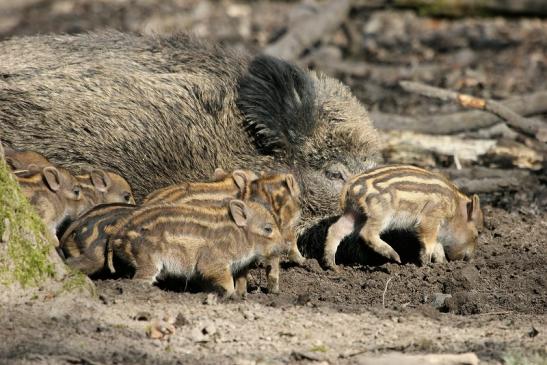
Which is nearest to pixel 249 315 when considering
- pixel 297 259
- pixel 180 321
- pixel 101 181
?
pixel 180 321

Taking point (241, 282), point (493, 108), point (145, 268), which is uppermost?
point (493, 108)

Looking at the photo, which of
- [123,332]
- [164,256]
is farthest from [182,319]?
[164,256]

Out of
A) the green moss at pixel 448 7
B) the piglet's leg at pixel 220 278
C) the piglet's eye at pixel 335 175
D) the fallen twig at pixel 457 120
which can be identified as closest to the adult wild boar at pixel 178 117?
the piglet's eye at pixel 335 175

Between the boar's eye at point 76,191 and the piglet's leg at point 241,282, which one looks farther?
the boar's eye at point 76,191

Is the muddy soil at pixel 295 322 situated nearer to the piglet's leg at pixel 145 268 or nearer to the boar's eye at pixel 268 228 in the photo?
the piglet's leg at pixel 145 268

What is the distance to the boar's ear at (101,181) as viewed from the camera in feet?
23.2

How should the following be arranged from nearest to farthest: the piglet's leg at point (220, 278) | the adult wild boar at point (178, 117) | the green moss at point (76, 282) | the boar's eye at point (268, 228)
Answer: the green moss at point (76, 282)
the piglet's leg at point (220, 278)
the boar's eye at point (268, 228)
the adult wild boar at point (178, 117)

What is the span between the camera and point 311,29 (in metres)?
14.1

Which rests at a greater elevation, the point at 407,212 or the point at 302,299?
the point at 407,212

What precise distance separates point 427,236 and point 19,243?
3025 millimetres

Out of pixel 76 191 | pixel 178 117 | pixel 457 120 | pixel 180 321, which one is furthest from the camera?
pixel 457 120

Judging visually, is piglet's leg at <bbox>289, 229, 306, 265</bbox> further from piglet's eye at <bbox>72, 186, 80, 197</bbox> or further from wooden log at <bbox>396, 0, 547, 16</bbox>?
wooden log at <bbox>396, 0, 547, 16</bbox>

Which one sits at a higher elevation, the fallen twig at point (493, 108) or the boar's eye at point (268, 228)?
the fallen twig at point (493, 108)

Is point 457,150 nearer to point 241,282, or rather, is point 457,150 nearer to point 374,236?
point 374,236
